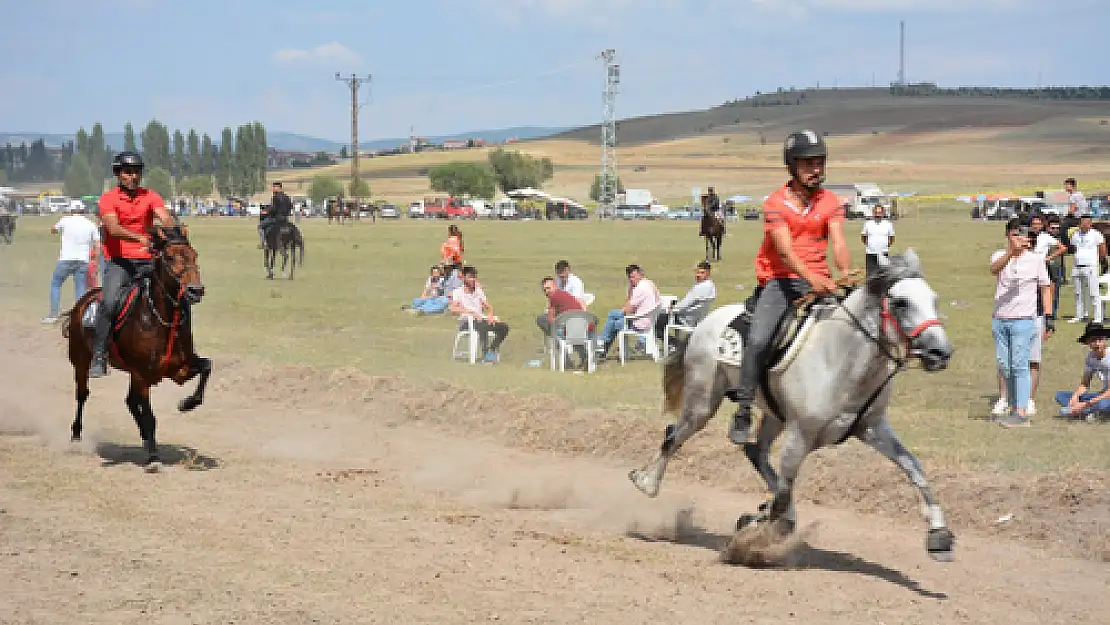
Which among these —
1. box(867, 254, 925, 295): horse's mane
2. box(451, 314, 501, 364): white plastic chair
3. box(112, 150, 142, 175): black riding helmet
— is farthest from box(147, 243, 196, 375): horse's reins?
box(451, 314, 501, 364): white plastic chair

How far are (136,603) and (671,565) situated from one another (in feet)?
11.9

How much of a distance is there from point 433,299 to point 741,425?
60.3ft

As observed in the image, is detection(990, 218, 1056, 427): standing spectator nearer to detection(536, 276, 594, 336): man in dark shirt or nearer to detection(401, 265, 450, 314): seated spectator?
detection(536, 276, 594, 336): man in dark shirt

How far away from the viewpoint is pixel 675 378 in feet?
35.0

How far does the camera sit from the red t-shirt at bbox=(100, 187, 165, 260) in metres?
12.4

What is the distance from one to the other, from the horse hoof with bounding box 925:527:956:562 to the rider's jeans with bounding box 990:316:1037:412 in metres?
5.94

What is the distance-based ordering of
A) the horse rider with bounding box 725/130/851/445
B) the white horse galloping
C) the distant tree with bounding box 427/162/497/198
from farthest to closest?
1. the distant tree with bounding box 427/162/497/198
2. the horse rider with bounding box 725/130/851/445
3. the white horse galloping

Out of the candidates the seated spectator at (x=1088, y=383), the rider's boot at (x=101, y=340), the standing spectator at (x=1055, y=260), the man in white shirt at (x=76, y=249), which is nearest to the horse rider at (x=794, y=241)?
the seated spectator at (x=1088, y=383)

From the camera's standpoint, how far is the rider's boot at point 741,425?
31.0 feet

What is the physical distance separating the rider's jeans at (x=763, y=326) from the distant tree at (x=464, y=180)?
153 meters

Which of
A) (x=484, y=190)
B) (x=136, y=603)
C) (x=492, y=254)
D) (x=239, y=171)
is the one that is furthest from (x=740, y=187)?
(x=136, y=603)

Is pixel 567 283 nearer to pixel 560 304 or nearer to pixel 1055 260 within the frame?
pixel 560 304

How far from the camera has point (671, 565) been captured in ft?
29.7

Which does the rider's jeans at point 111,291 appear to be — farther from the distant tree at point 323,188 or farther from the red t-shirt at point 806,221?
the distant tree at point 323,188
